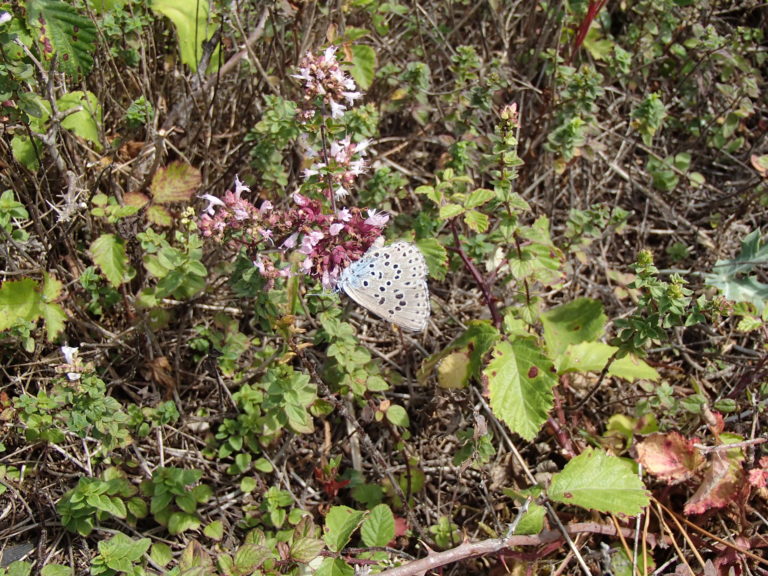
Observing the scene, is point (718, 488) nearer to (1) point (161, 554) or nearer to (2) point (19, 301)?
(1) point (161, 554)

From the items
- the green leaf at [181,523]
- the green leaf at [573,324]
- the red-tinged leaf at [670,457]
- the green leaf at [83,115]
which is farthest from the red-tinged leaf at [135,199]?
the red-tinged leaf at [670,457]

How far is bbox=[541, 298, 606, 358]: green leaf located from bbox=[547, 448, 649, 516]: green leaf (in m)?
0.57

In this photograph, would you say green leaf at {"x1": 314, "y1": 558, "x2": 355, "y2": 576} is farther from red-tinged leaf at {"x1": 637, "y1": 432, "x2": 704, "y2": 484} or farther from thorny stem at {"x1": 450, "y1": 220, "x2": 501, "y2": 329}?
red-tinged leaf at {"x1": 637, "y1": 432, "x2": 704, "y2": 484}

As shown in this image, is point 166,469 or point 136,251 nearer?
point 166,469

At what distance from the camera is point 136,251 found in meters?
3.25

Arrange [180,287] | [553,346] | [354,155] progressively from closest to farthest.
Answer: [354,155] < [180,287] < [553,346]

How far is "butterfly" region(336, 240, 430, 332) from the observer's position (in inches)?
104

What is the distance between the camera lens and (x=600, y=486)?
285 centimetres

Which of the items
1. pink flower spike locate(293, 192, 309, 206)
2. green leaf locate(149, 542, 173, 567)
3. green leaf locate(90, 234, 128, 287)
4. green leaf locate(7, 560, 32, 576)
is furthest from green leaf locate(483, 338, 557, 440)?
green leaf locate(7, 560, 32, 576)

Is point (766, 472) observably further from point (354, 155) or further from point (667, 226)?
point (354, 155)

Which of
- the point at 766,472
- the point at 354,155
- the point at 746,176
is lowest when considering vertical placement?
the point at 766,472

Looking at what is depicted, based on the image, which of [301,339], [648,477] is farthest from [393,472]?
[648,477]

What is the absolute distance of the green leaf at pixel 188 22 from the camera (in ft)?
11.0

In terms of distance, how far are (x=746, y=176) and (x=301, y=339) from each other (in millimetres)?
3146
